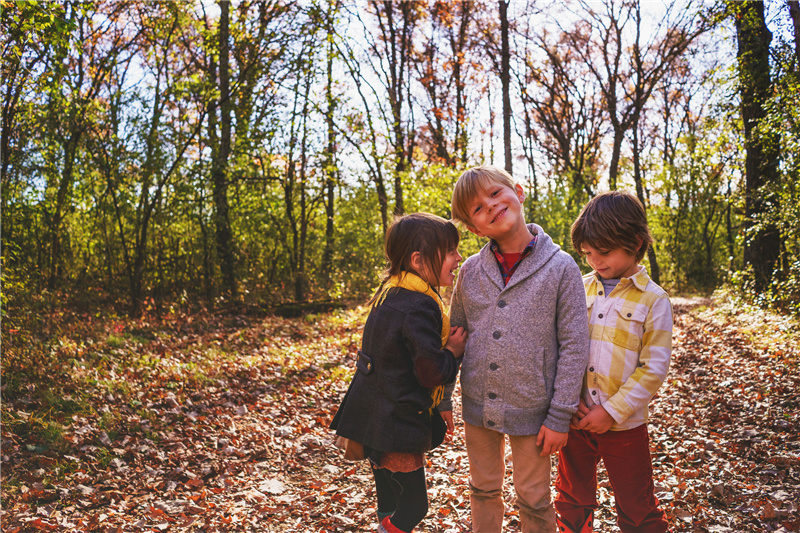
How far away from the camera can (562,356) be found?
2.13m

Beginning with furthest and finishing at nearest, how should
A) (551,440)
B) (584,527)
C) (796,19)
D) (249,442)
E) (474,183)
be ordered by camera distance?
(796,19), (249,442), (584,527), (474,183), (551,440)

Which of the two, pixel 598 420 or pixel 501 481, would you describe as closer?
pixel 598 420

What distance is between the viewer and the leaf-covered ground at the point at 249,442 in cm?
349

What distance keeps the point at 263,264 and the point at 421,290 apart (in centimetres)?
1063

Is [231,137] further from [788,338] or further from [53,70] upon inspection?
[788,338]

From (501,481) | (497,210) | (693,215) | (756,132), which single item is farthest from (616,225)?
(693,215)

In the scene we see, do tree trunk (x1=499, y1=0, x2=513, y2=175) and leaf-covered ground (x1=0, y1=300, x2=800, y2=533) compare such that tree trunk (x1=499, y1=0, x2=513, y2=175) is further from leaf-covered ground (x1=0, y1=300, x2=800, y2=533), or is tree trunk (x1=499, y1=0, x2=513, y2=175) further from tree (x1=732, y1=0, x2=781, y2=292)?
leaf-covered ground (x1=0, y1=300, x2=800, y2=533)

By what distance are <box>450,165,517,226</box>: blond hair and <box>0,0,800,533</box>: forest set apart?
2.28 metres

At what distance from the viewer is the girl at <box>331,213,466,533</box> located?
2.23 meters

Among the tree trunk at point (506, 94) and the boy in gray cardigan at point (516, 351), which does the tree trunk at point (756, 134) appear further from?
the boy in gray cardigan at point (516, 351)

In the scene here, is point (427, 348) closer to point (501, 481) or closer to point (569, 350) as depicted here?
point (569, 350)

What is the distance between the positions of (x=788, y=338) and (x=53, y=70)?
11334 mm

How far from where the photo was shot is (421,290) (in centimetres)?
233

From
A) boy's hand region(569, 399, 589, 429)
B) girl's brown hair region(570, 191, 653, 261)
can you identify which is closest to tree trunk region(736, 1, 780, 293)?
girl's brown hair region(570, 191, 653, 261)
